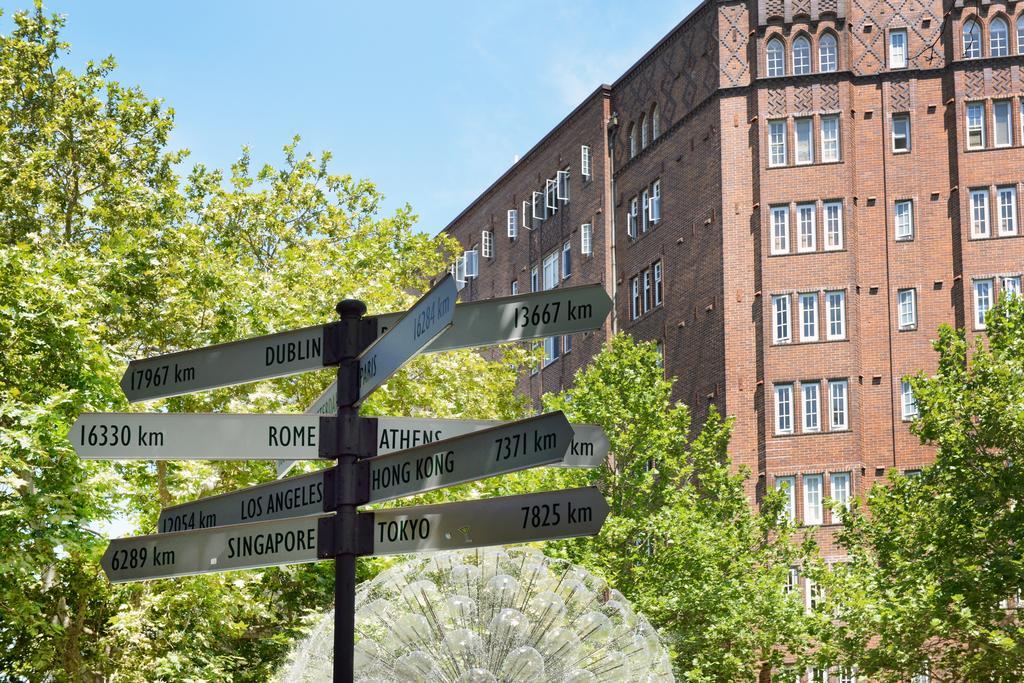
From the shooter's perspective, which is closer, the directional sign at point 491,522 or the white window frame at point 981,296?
the directional sign at point 491,522

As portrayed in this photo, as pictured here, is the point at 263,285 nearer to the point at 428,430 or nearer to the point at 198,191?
the point at 198,191

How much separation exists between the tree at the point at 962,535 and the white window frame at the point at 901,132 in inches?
762

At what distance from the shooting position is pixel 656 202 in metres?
55.8

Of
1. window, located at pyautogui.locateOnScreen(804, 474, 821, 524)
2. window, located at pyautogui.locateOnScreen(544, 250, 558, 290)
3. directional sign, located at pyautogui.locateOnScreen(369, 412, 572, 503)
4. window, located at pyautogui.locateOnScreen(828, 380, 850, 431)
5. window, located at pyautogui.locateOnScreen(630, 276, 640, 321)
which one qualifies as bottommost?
directional sign, located at pyautogui.locateOnScreen(369, 412, 572, 503)

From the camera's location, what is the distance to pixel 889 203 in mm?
50938

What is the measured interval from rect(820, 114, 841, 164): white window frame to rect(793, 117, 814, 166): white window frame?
14.5 inches

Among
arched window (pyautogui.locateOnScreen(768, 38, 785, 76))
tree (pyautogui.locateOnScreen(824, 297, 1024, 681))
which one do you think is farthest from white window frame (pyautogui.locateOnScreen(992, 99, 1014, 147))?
tree (pyautogui.locateOnScreen(824, 297, 1024, 681))

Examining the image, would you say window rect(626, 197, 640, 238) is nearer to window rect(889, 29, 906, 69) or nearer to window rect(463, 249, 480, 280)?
window rect(889, 29, 906, 69)

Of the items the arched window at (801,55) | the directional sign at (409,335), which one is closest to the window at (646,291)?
the arched window at (801,55)

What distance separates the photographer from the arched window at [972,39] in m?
50.9

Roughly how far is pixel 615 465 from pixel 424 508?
107 feet

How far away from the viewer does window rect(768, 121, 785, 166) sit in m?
51.5

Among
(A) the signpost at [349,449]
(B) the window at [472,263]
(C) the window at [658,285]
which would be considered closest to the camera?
(A) the signpost at [349,449]

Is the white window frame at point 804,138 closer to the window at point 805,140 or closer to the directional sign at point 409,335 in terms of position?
the window at point 805,140
